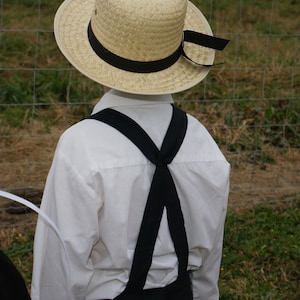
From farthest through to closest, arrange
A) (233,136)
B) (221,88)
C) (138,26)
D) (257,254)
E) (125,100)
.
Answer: (221,88)
(233,136)
(257,254)
(125,100)
(138,26)

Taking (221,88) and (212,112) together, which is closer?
(212,112)

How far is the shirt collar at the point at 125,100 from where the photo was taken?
237 cm

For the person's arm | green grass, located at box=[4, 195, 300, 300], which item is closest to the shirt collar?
the person's arm

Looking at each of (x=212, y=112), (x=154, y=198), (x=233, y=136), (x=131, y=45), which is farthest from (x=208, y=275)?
(x=212, y=112)

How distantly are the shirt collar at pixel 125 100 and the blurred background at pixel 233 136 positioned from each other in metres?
1.78

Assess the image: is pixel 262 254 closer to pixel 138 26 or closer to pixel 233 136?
pixel 233 136

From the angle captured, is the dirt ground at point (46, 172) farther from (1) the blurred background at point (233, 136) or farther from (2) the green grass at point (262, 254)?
(2) the green grass at point (262, 254)

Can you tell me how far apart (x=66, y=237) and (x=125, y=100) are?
0.47 metres

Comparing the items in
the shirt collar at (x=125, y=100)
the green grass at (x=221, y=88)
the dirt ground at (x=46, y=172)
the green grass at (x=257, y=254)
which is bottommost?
the green grass at (x=257, y=254)

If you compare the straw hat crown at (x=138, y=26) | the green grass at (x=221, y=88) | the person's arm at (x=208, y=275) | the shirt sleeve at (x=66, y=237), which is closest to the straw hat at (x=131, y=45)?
the straw hat crown at (x=138, y=26)

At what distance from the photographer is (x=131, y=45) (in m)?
2.28

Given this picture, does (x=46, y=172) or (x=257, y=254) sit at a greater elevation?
(x=46, y=172)

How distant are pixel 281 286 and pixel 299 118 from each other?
6.38 feet

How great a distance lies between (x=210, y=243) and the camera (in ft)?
8.28
